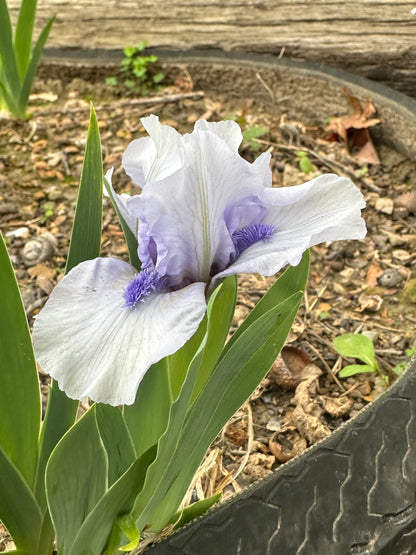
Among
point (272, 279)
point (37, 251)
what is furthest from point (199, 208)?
point (37, 251)

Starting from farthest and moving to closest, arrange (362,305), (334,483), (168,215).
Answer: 1. (362,305)
2. (334,483)
3. (168,215)

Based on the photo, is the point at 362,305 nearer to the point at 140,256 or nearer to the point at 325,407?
the point at 325,407

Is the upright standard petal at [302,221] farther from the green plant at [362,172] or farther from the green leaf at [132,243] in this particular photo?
the green plant at [362,172]

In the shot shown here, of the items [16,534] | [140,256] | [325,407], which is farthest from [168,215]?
[325,407]

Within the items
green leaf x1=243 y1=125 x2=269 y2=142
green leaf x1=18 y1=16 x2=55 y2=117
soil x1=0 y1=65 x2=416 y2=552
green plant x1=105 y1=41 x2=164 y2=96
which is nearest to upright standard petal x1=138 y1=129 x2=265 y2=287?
soil x1=0 y1=65 x2=416 y2=552

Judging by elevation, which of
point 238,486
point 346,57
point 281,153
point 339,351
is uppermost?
point 346,57

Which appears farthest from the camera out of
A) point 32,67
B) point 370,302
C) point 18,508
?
point 32,67

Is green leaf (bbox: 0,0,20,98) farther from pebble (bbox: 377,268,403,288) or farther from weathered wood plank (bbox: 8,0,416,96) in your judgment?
pebble (bbox: 377,268,403,288)

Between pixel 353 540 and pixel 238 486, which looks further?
pixel 238 486

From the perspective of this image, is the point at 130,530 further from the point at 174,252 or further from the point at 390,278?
the point at 390,278
